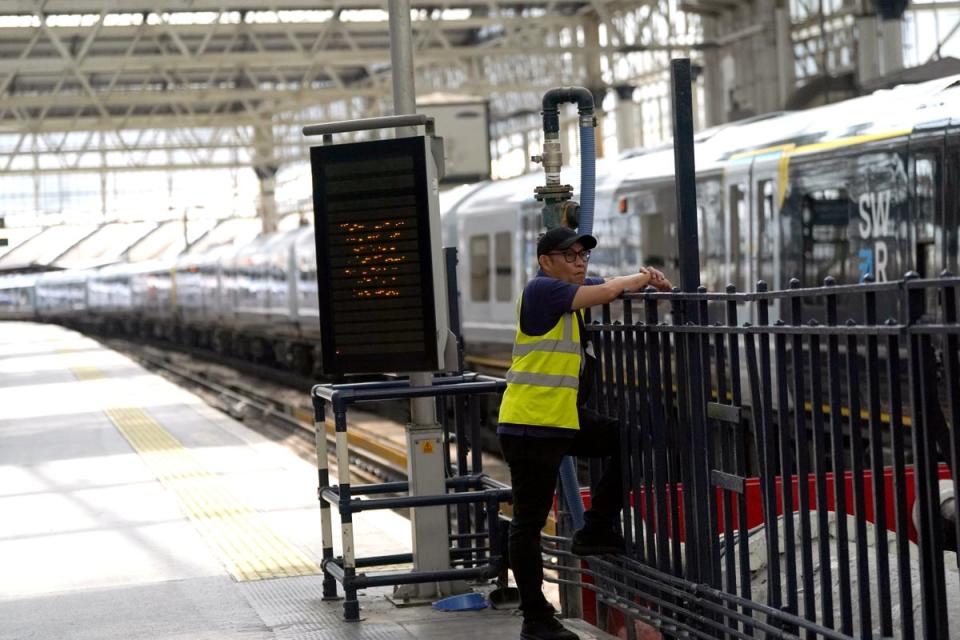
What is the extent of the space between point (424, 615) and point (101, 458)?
7.32 metres

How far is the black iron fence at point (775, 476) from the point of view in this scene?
3.93 metres

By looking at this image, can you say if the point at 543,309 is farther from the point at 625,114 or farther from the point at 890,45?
the point at 625,114

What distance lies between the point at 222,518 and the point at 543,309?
4677 mm

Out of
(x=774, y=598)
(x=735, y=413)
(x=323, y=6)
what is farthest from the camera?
(x=323, y=6)

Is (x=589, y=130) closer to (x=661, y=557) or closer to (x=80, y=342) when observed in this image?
(x=661, y=557)

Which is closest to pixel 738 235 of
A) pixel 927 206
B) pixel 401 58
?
pixel 927 206

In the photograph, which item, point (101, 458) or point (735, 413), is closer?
point (735, 413)

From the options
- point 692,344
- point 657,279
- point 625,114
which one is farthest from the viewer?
Result: point 625,114

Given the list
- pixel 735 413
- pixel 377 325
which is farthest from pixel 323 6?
pixel 735 413

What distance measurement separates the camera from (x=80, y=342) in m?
40.6

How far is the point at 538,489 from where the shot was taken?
589 centimetres

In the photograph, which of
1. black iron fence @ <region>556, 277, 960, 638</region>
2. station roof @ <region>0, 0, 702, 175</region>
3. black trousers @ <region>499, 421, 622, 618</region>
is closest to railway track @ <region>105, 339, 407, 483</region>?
black trousers @ <region>499, 421, 622, 618</region>

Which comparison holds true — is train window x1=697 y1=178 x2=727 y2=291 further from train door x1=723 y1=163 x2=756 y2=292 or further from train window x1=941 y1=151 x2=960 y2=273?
train window x1=941 y1=151 x2=960 y2=273

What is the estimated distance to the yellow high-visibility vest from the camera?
19.1 ft
